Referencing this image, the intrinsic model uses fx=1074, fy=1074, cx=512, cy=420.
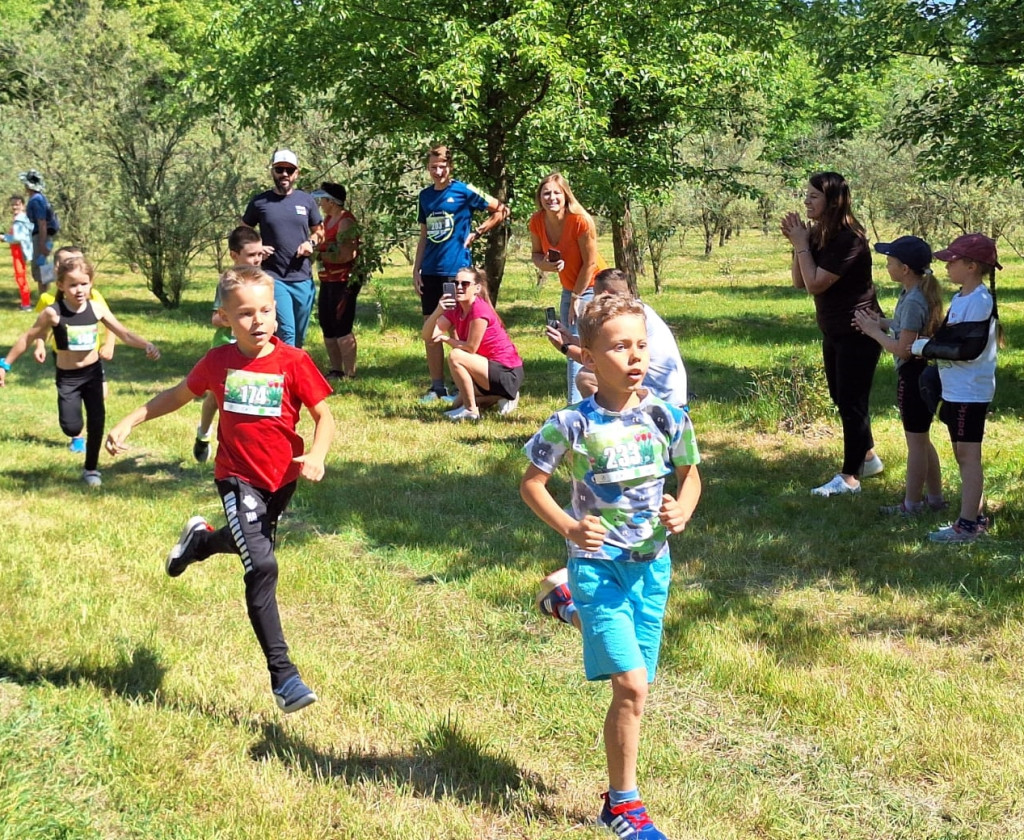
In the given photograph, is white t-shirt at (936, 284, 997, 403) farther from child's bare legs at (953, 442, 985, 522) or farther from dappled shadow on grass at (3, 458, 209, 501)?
dappled shadow on grass at (3, 458, 209, 501)

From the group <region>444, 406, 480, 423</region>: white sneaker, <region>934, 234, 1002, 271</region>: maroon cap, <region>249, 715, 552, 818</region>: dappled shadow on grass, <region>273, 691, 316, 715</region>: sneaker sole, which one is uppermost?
<region>934, 234, 1002, 271</region>: maroon cap

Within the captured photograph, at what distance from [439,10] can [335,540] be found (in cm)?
778

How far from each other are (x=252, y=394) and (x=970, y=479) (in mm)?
4199

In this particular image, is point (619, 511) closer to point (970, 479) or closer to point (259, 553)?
point (259, 553)

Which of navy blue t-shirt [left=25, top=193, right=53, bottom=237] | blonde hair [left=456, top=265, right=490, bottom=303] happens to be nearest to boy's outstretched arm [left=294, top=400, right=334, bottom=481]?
blonde hair [left=456, top=265, right=490, bottom=303]

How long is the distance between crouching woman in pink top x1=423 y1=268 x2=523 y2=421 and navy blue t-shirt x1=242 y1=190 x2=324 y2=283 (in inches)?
55.3

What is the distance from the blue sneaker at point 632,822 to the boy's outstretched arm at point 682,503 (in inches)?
34.3

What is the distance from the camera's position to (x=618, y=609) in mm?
3428

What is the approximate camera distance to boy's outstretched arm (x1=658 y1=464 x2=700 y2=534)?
334 cm

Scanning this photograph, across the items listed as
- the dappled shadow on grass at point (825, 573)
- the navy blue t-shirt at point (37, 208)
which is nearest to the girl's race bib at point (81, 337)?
the dappled shadow on grass at point (825, 573)

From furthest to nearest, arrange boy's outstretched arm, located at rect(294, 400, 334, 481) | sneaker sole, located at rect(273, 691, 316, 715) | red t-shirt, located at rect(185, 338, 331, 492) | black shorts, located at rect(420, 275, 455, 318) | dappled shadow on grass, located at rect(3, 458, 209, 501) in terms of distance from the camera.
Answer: black shorts, located at rect(420, 275, 455, 318) < dappled shadow on grass, located at rect(3, 458, 209, 501) < red t-shirt, located at rect(185, 338, 331, 492) < boy's outstretched arm, located at rect(294, 400, 334, 481) < sneaker sole, located at rect(273, 691, 316, 715)

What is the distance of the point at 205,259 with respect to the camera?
3184 centimetres

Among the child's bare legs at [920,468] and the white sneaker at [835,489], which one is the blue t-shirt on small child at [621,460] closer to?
the child's bare legs at [920,468]

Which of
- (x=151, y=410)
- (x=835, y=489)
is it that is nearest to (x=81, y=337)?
(x=151, y=410)
